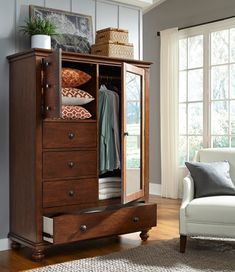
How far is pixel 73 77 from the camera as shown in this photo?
3.62m

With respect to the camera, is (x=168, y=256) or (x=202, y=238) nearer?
(x=168, y=256)

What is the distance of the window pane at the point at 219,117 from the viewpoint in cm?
582

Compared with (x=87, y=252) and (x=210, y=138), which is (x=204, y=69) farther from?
(x=87, y=252)

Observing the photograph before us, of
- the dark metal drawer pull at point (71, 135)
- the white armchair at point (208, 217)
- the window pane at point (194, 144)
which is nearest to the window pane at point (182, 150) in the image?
the window pane at point (194, 144)

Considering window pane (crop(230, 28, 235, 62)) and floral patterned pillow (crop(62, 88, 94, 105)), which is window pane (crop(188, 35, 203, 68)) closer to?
window pane (crop(230, 28, 235, 62))

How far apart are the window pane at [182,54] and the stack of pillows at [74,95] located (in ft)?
9.42

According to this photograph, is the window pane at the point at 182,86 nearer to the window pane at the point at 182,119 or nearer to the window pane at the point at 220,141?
the window pane at the point at 182,119

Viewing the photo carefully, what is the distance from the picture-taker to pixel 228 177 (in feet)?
12.6

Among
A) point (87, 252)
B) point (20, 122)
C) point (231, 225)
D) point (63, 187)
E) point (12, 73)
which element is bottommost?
point (87, 252)

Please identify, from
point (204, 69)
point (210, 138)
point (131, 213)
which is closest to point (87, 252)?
point (131, 213)

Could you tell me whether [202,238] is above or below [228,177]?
below

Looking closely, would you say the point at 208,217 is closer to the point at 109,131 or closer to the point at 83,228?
the point at 83,228

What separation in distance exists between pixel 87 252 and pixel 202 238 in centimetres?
98

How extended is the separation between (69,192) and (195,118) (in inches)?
119
